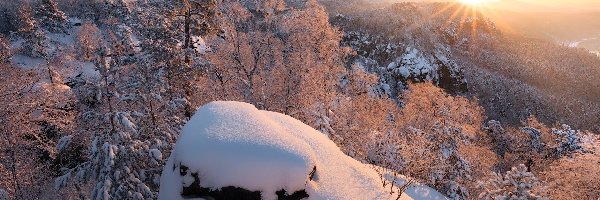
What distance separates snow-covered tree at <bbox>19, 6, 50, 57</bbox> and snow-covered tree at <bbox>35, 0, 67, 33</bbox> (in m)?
6.97

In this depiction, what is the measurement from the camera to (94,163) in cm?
1116

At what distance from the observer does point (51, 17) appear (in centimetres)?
4869

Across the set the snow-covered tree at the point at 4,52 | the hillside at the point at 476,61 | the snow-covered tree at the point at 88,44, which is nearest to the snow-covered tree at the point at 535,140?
the hillside at the point at 476,61

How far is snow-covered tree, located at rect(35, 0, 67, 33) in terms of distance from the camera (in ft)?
158

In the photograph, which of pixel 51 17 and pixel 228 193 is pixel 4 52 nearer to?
pixel 228 193

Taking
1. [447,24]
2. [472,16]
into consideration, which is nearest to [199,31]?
[447,24]

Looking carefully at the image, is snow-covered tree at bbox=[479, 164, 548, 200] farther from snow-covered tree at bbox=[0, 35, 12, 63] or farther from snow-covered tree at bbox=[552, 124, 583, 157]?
snow-covered tree at bbox=[552, 124, 583, 157]

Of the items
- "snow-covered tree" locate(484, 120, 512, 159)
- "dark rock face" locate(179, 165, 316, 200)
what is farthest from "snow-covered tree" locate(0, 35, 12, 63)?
"snow-covered tree" locate(484, 120, 512, 159)

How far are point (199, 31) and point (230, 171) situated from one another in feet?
36.6

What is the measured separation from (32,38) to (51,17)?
33.8ft

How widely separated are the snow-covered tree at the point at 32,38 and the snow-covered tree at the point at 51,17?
6.97 m

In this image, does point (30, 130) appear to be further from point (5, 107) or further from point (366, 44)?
point (366, 44)

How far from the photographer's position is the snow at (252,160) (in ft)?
32.0

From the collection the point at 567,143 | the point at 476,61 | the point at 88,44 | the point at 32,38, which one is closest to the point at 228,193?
the point at 88,44
